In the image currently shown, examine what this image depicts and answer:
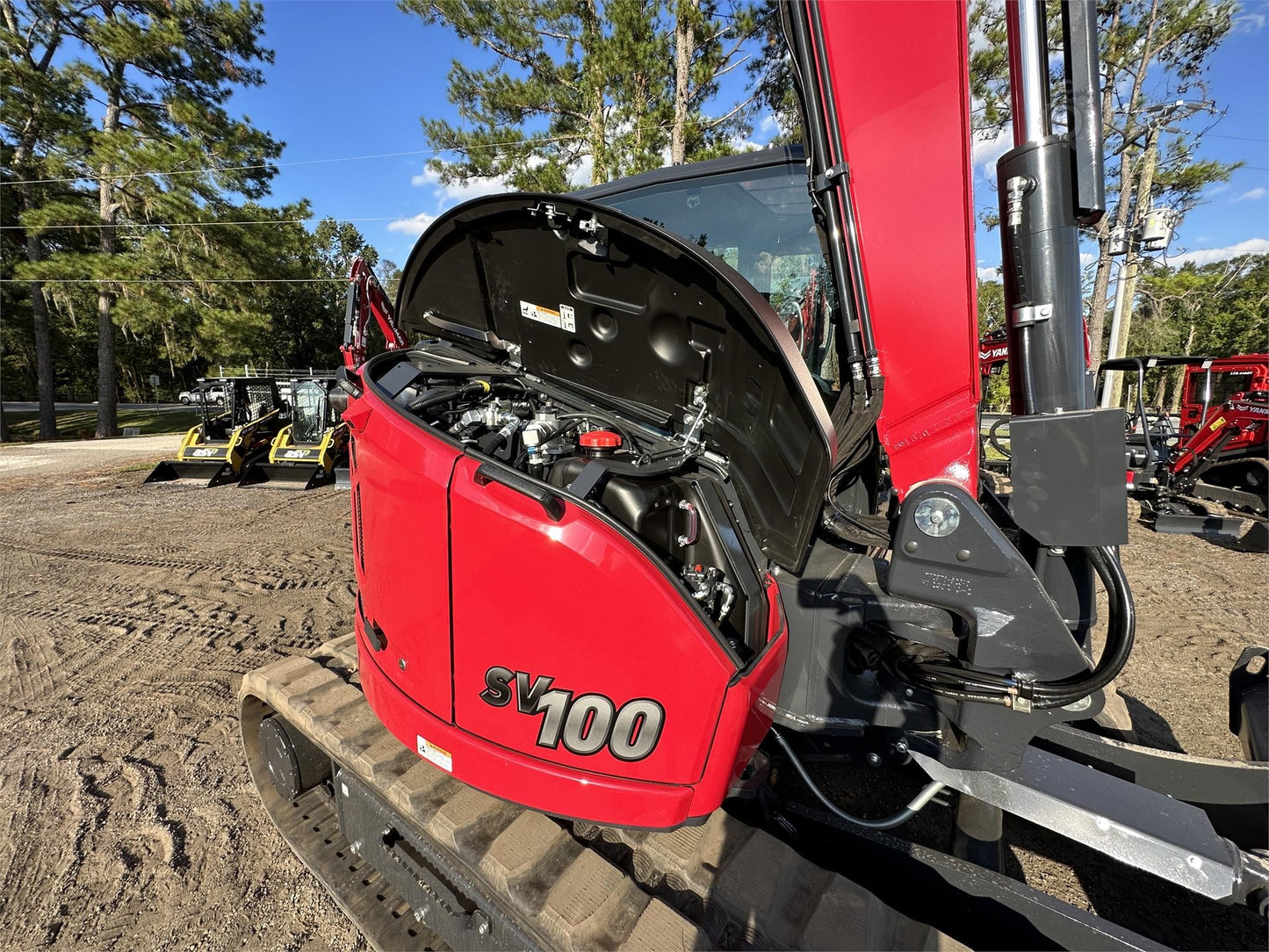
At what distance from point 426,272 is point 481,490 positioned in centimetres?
120

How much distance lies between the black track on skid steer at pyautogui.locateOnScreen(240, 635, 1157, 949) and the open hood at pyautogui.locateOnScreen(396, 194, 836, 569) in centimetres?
88

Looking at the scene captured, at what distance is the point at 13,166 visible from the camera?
1630 centimetres

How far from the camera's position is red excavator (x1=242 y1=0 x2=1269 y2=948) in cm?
139

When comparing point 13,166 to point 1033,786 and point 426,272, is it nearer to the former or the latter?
point 426,272

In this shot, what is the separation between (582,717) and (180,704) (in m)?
3.27

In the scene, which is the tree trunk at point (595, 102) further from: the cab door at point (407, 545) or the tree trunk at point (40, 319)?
the tree trunk at point (40, 319)

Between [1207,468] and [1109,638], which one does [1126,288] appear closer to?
[1207,468]

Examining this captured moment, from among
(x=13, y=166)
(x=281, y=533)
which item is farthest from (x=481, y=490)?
A: (x=13, y=166)

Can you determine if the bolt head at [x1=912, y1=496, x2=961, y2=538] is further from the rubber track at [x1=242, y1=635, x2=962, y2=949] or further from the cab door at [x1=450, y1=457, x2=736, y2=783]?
the rubber track at [x1=242, y1=635, x2=962, y2=949]

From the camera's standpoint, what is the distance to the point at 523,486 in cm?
148

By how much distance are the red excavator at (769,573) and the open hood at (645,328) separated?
1cm

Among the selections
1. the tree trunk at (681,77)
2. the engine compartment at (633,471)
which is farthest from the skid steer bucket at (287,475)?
the engine compartment at (633,471)

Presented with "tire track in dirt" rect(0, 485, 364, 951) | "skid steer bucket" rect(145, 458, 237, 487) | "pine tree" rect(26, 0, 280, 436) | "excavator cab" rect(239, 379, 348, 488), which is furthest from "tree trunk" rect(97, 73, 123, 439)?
"tire track in dirt" rect(0, 485, 364, 951)

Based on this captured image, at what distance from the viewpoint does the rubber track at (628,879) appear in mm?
1369
